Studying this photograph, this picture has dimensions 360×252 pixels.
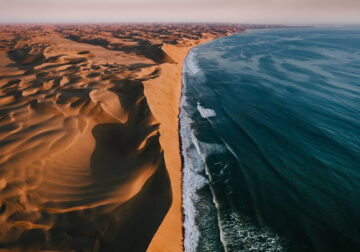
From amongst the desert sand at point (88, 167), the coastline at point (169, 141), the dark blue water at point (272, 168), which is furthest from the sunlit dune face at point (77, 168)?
the dark blue water at point (272, 168)

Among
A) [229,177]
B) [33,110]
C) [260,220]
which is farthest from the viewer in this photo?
[33,110]

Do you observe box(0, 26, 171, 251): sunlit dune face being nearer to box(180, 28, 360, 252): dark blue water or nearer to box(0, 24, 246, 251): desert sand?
box(0, 24, 246, 251): desert sand

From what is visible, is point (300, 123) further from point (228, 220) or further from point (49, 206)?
point (49, 206)

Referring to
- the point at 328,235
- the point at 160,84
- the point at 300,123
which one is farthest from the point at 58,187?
the point at 300,123

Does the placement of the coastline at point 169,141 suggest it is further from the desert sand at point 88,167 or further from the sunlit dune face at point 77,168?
the sunlit dune face at point 77,168

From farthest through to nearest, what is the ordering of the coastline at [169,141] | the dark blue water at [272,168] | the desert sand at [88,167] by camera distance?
the dark blue water at [272,168], the coastline at [169,141], the desert sand at [88,167]

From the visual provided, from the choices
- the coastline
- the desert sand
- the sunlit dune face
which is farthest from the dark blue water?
the sunlit dune face
